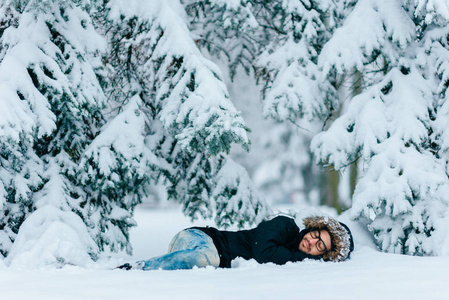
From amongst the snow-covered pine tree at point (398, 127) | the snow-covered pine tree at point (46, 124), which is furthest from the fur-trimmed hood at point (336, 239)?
the snow-covered pine tree at point (46, 124)

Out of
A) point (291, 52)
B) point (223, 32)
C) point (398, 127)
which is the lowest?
point (398, 127)

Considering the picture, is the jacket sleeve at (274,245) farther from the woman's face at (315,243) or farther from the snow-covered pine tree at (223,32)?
the snow-covered pine tree at (223,32)

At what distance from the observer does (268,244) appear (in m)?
4.45

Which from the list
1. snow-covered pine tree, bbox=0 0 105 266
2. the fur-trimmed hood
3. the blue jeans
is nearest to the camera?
the blue jeans

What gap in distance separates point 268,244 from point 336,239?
642mm

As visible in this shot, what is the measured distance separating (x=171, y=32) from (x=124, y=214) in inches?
98.3

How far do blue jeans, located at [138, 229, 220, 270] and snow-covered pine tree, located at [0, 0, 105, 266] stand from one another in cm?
66

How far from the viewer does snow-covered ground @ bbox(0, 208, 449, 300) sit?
287 centimetres

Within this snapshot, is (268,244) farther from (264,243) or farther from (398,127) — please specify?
(398,127)

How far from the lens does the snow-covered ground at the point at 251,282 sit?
2.87 metres

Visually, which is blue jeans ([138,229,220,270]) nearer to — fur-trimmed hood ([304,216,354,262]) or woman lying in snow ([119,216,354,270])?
woman lying in snow ([119,216,354,270])

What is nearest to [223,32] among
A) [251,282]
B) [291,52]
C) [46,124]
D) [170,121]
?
[291,52]

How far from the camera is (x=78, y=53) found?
18.3ft

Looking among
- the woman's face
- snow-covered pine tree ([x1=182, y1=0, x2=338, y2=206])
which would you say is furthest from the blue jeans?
snow-covered pine tree ([x1=182, y1=0, x2=338, y2=206])
